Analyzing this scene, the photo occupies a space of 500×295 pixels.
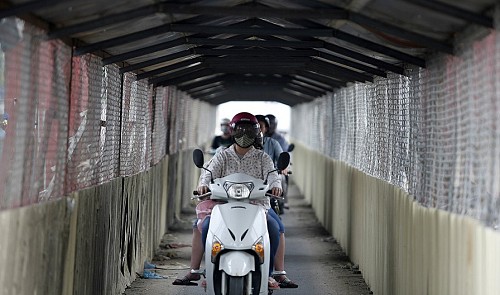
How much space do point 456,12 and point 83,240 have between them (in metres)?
3.84

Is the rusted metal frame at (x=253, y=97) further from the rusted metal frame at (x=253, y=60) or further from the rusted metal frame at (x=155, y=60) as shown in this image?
the rusted metal frame at (x=155, y=60)

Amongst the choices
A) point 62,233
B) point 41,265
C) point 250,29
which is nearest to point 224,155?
point 250,29

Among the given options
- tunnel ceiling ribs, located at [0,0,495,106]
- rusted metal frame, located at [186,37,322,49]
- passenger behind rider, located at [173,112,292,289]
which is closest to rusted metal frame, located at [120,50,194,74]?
tunnel ceiling ribs, located at [0,0,495,106]

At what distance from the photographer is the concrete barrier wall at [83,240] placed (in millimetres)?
7056

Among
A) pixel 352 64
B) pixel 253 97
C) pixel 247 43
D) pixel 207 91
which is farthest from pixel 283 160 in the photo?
pixel 253 97

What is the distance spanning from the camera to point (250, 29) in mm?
10148

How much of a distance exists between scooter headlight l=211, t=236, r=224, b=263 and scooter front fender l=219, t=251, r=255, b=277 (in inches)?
2.4

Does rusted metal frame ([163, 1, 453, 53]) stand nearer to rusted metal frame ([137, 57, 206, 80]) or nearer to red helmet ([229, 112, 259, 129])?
red helmet ([229, 112, 259, 129])

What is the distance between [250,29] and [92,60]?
1585mm

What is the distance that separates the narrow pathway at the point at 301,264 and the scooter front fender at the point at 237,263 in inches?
126

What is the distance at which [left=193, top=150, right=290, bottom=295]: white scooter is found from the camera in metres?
9.24

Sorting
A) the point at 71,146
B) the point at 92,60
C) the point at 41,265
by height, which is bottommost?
the point at 41,265

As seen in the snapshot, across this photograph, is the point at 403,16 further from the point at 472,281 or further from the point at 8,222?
the point at 8,222

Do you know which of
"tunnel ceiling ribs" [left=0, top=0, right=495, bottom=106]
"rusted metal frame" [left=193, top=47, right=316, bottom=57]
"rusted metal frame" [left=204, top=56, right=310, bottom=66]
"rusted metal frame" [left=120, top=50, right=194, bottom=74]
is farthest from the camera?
"rusted metal frame" [left=204, top=56, right=310, bottom=66]
